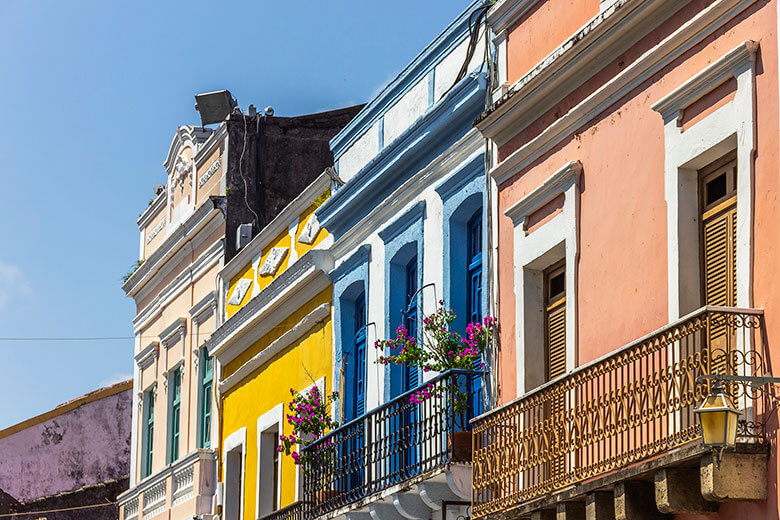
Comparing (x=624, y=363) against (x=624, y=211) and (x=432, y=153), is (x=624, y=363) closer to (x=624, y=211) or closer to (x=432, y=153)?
(x=624, y=211)

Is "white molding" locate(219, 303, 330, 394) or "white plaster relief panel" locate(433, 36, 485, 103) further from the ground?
"white plaster relief panel" locate(433, 36, 485, 103)

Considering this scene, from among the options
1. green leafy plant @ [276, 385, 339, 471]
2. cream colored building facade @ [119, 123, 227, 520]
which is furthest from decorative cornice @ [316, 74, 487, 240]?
cream colored building facade @ [119, 123, 227, 520]

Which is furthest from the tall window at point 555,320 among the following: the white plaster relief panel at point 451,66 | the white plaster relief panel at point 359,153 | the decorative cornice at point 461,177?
the white plaster relief panel at point 359,153

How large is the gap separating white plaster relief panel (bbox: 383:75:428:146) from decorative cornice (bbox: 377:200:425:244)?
79cm

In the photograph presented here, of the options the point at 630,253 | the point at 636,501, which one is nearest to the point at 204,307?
the point at 630,253

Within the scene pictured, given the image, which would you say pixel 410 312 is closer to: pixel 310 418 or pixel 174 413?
pixel 310 418

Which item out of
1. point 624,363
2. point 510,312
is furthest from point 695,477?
point 510,312

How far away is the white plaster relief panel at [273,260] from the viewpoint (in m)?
18.7

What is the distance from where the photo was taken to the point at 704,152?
33.7 ft

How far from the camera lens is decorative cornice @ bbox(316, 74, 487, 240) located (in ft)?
45.6

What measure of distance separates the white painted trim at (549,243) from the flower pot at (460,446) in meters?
0.59

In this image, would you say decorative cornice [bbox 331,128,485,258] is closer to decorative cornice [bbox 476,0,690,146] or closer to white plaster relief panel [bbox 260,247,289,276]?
decorative cornice [bbox 476,0,690,146]

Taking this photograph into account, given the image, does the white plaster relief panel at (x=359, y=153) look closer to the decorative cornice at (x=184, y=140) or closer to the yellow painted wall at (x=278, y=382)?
the yellow painted wall at (x=278, y=382)

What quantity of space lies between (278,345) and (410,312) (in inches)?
142
